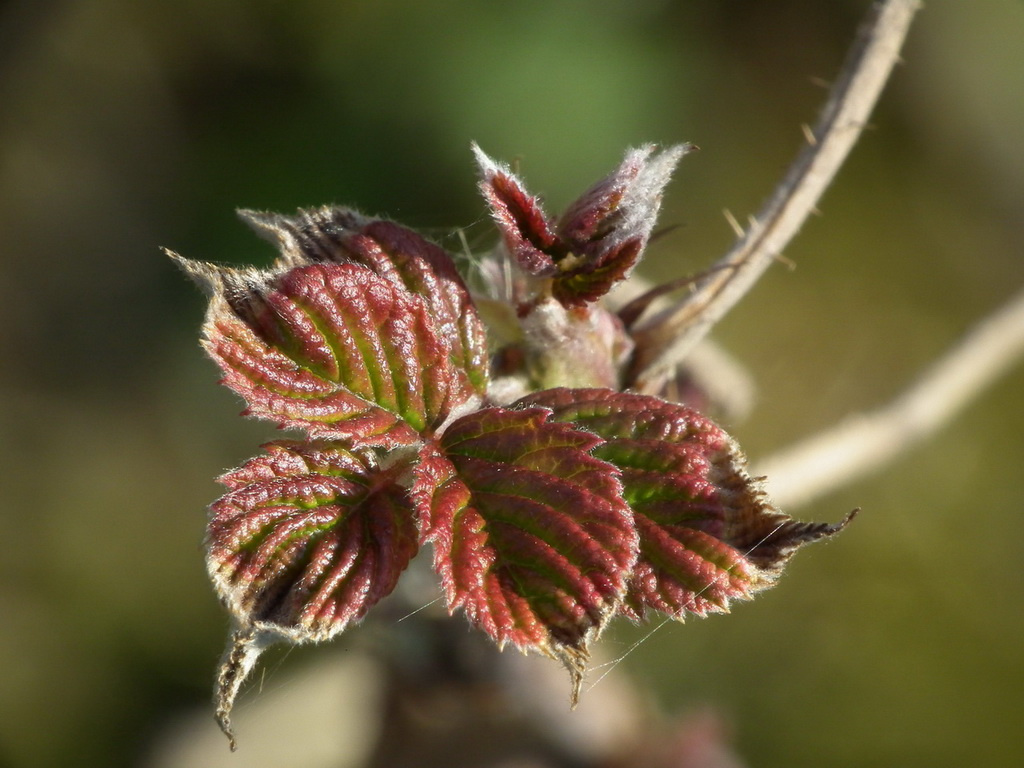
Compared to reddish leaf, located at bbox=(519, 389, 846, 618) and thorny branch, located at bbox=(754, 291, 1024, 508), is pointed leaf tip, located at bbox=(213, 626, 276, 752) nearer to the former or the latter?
reddish leaf, located at bbox=(519, 389, 846, 618)

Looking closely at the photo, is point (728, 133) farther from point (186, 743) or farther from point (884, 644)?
point (186, 743)

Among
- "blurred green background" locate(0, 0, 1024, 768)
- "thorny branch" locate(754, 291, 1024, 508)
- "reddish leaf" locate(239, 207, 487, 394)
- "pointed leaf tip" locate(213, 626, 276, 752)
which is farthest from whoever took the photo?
"blurred green background" locate(0, 0, 1024, 768)

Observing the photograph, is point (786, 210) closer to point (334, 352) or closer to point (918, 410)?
point (334, 352)

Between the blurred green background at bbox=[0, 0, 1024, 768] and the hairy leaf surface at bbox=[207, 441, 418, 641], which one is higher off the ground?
the hairy leaf surface at bbox=[207, 441, 418, 641]

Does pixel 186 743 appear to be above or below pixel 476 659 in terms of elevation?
below

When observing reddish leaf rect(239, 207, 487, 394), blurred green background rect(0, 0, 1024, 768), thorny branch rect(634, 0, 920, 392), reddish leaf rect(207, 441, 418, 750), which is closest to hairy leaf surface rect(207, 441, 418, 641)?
reddish leaf rect(207, 441, 418, 750)

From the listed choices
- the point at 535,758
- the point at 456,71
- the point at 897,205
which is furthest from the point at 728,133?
the point at 535,758
